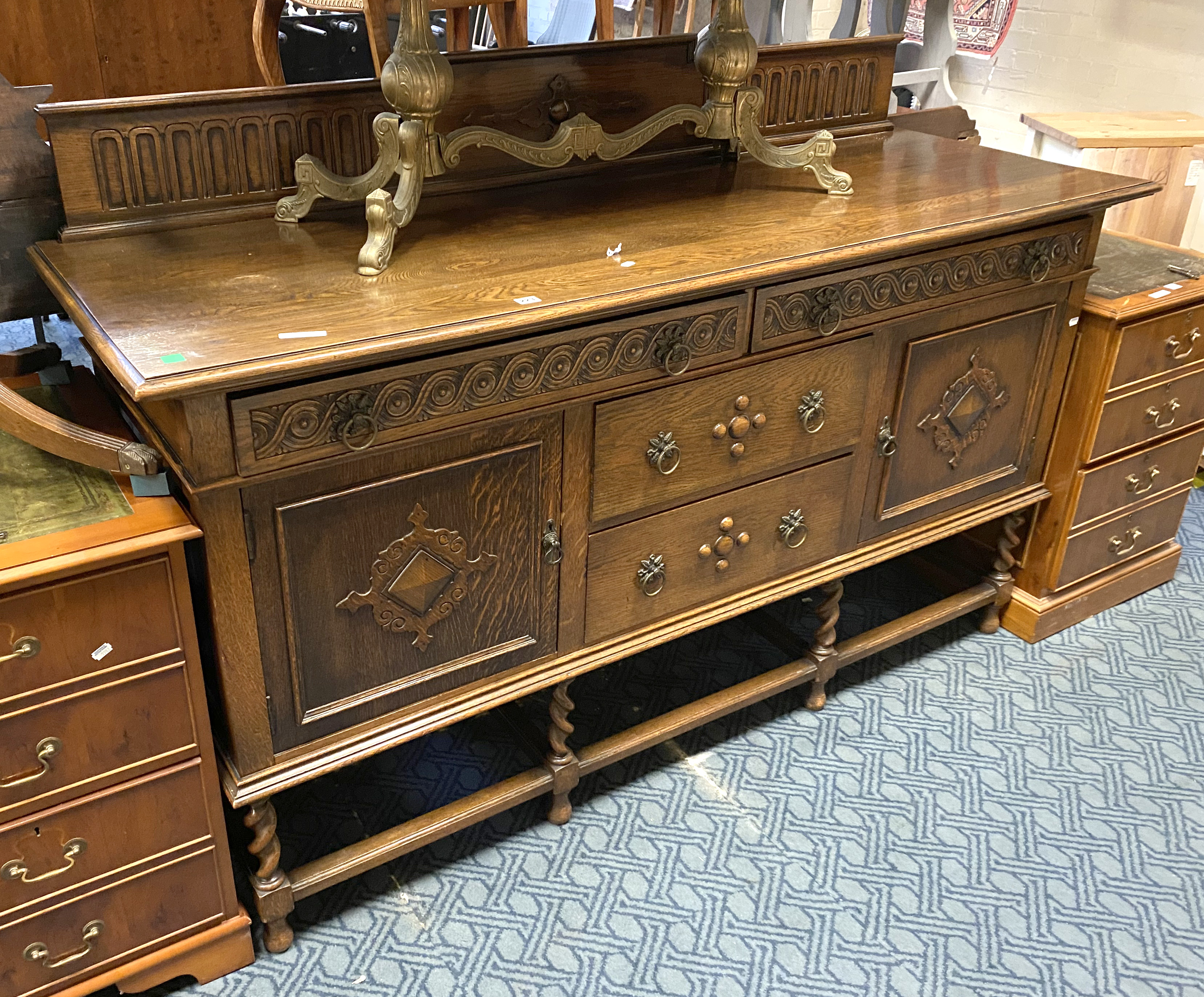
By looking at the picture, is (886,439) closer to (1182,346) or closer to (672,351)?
(672,351)

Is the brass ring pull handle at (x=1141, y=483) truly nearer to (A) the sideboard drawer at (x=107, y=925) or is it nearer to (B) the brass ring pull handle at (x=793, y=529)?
(B) the brass ring pull handle at (x=793, y=529)

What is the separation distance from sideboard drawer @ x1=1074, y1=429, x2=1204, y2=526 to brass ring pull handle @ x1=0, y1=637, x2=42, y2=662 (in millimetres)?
2051

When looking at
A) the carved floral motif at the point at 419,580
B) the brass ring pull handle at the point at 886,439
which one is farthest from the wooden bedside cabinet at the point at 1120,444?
Result: the carved floral motif at the point at 419,580

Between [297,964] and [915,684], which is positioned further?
[915,684]

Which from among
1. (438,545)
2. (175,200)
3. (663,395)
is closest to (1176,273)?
(663,395)

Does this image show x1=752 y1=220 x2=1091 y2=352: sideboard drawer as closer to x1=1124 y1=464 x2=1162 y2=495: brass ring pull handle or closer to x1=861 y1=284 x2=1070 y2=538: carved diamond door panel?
x1=861 y1=284 x2=1070 y2=538: carved diamond door panel

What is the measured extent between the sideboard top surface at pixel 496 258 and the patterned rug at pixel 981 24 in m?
2.12

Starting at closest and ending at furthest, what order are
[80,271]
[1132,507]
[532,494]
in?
1. [80,271]
2. [532,494]
3. [1132,507]

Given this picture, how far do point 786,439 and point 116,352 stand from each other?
1.09 meters

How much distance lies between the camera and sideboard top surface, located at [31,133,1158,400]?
52.9 inches

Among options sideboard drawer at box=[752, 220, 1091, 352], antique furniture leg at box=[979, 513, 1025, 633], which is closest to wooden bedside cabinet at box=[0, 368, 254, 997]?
sideboard drawer at box=[752, 220, 1091, 352]

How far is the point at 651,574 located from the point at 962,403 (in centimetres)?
75

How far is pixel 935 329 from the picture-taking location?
2.02 meters

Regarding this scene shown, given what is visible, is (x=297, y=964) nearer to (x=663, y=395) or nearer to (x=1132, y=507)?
(x=663, y=395)
